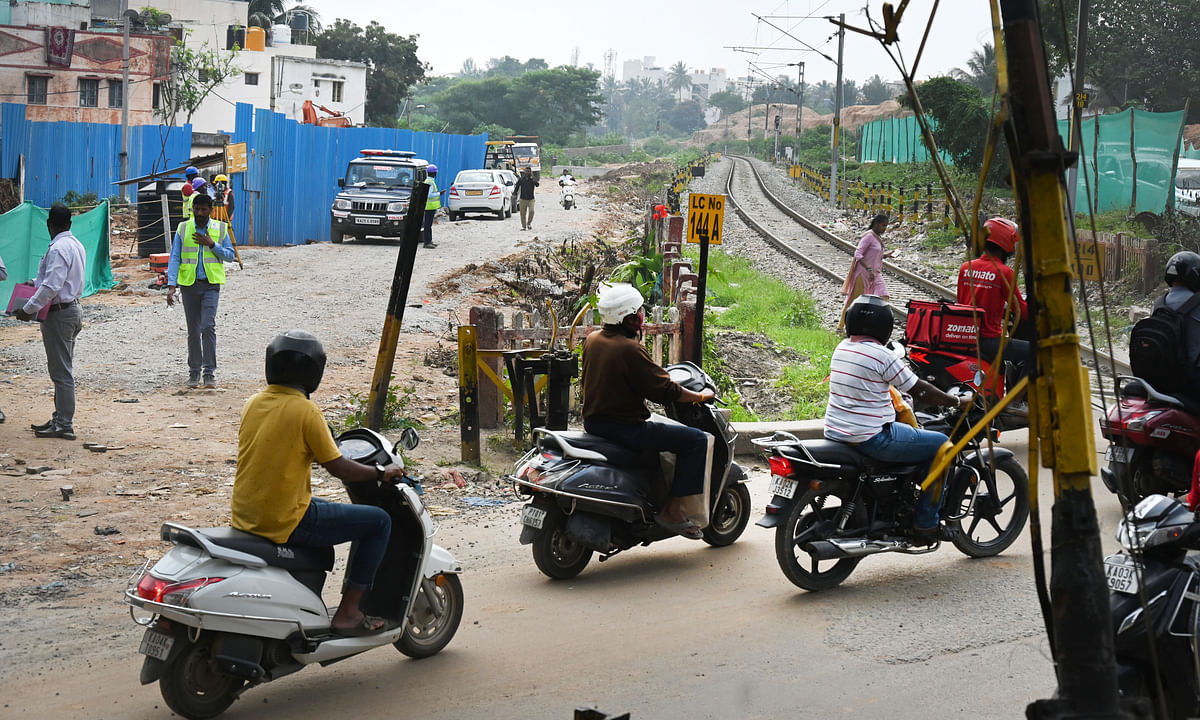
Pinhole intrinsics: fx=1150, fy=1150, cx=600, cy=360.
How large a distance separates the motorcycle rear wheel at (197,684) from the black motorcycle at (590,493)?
2036 mm

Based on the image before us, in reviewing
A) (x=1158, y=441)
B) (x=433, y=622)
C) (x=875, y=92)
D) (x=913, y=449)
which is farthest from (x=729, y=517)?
(x=875, y=92)

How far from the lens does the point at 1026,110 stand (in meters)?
2.89

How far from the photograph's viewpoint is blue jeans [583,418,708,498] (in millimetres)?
6449

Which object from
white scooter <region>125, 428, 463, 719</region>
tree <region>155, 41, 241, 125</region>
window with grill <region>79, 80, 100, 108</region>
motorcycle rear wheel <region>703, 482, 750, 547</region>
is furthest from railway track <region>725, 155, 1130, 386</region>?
Result: window with grill <region>79, 80, 100, 108</region>

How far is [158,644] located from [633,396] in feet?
9.61

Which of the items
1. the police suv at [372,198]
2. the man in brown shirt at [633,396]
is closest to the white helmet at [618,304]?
the man in brown shirt at [633,396]

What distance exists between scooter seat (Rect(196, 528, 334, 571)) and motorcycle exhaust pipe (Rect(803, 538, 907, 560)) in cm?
254

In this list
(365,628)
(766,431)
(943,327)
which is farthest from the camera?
(766,431)

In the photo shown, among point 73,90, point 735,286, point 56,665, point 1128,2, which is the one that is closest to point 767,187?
point 1128,2

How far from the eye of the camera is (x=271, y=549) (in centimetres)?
462

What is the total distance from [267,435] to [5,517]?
12.3ft

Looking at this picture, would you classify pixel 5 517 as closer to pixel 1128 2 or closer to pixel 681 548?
pixel 681 548

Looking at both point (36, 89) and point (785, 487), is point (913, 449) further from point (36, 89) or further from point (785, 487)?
point (36, 89)

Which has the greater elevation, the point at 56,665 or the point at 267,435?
the point at 267,435
